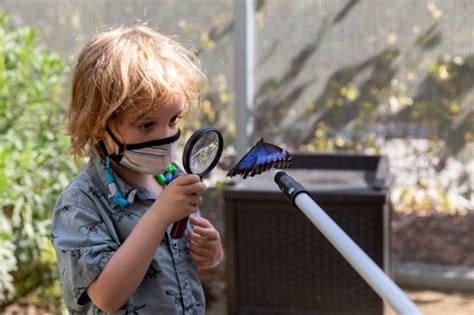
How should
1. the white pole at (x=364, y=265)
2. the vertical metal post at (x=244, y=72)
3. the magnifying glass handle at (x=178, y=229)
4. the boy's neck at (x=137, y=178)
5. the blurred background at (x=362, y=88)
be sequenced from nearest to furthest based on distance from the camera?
1. the white pole at (x=364, y=265)
2. the magnifying glass handle at (x=178, y=229)
3. the boy's neck at (x=137, y=178)
4. the blurred background at (x=362, y=88)
5. the vertical metal post at (x=244, y=72)

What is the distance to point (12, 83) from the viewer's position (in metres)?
3.60

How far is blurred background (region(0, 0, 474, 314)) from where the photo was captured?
429 centimetres

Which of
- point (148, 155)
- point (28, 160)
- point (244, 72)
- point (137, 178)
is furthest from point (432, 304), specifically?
point (148, 155)

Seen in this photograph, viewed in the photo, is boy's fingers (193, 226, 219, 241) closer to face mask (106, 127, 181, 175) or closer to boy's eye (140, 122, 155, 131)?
face mask (106, 127, 181, 175)

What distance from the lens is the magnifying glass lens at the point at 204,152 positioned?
5.11 ft

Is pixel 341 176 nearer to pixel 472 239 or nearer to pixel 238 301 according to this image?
pixel 238 301

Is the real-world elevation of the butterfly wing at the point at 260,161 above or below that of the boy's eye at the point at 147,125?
below

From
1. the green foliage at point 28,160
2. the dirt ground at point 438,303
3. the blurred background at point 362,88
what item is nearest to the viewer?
the green foliage at point 28,160

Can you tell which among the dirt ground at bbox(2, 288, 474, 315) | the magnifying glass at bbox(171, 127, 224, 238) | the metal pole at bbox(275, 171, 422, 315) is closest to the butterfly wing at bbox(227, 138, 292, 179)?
the metal pole at bbox(275, 171, 422, 315)

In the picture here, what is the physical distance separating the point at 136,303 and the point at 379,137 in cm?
300

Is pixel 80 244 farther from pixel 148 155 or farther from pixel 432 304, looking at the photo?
pixel 432 304

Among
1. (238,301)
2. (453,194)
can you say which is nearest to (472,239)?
(453,194)

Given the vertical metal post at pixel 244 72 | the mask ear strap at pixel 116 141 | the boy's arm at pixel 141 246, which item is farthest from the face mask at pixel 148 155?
the vertical metal post at pixel 244 72

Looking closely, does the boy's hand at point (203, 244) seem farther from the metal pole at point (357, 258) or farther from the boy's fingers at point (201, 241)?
the metal pole at point (357, 258)
